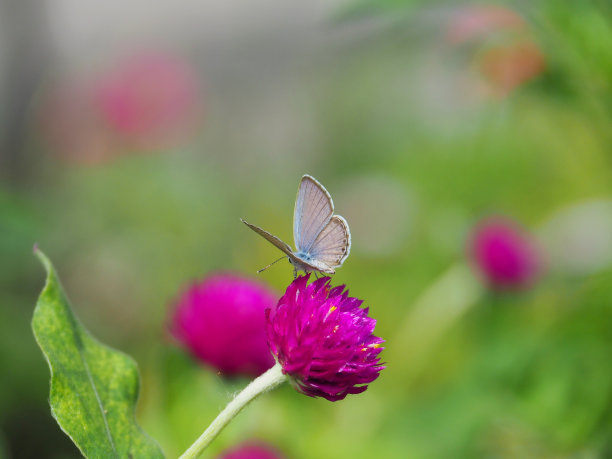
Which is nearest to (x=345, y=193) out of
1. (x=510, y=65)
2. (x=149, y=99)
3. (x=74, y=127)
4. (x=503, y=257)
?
(x=149, y=99)

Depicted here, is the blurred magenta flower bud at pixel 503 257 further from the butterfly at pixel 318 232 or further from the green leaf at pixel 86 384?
the green leaf at pixel 86 384

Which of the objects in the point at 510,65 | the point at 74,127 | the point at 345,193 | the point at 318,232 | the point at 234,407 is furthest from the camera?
the point at 345,193

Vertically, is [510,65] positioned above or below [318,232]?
above

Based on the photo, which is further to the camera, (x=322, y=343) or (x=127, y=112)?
→ (x=127, y=112)

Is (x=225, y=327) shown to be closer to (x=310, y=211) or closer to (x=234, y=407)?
(x=310, y=211)

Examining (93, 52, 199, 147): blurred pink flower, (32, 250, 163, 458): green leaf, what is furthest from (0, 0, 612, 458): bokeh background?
(32, 250, 163, 458): green leaf

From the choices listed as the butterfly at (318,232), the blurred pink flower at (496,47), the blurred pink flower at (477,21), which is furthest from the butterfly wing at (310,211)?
the blurred pink flower at (477,21)

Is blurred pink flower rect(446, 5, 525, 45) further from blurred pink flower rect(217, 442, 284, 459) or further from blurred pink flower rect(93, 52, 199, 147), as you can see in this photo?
blurred pink flower rect(217, 442, 284, 459)

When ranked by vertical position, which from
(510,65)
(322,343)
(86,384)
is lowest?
(86,384)
